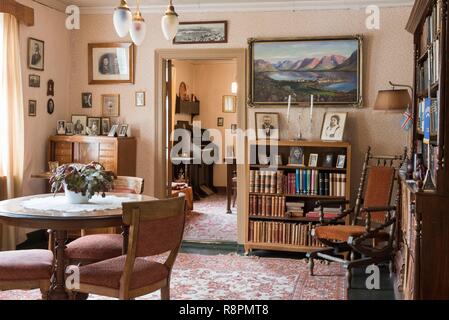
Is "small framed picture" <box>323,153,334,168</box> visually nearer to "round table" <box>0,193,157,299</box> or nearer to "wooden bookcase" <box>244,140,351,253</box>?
"wooden bookcase" <box>244,140,351,253</box>

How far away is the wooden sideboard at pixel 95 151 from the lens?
6.17 metres

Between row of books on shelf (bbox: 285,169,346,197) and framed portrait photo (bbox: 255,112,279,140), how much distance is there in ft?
1.78

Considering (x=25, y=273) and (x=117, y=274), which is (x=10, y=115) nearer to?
(x=25, y=273)

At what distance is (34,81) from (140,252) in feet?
11.7

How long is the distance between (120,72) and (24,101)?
1.23 meters

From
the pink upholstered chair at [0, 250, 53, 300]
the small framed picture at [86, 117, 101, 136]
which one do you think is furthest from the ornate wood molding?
the pink upholstered chair at [0, 250, 53, 300]

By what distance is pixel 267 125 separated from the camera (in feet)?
20.6

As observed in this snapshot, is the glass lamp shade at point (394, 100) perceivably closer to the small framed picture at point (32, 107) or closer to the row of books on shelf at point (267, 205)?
the row of books on shelf at point (267, 205)

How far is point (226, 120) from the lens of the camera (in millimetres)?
11297

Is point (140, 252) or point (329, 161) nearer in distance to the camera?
point (140, 252)

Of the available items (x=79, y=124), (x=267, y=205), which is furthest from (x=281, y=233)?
(x=79, y=124)

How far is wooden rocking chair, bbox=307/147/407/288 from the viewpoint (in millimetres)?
4973

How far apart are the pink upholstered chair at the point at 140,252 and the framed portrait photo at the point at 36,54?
333 centimetres
